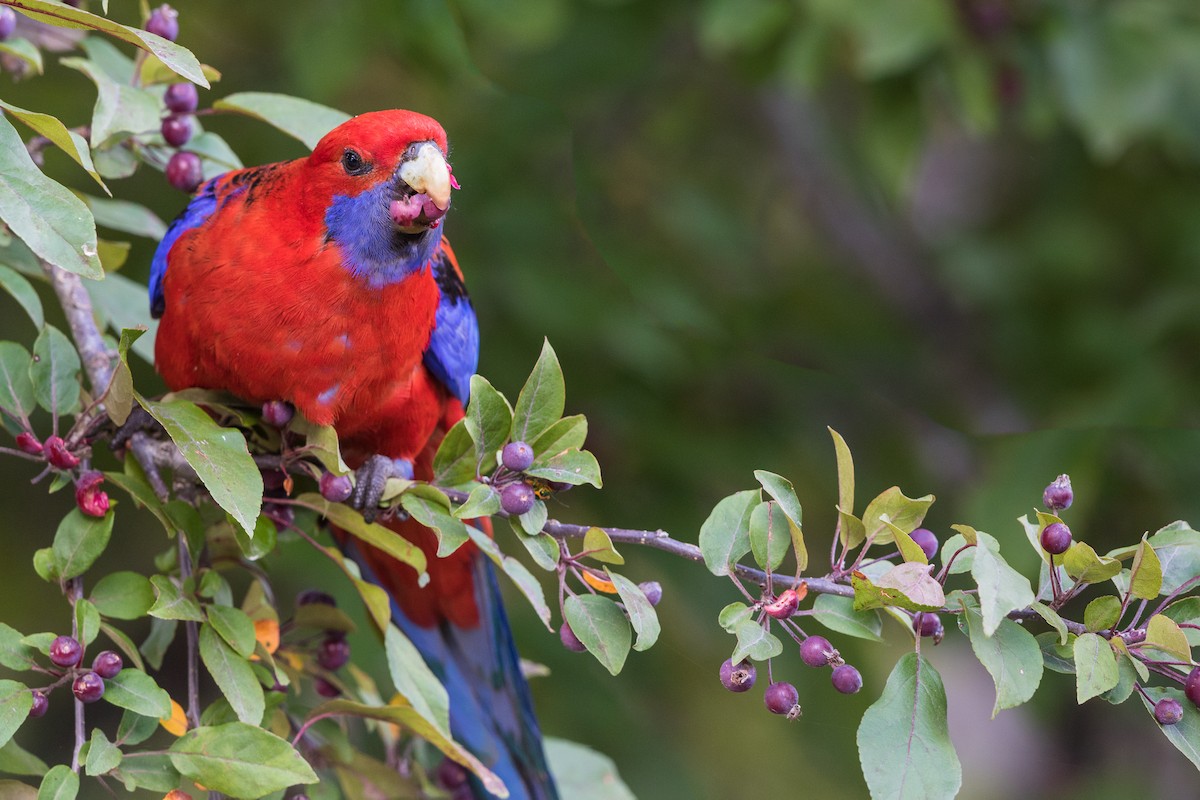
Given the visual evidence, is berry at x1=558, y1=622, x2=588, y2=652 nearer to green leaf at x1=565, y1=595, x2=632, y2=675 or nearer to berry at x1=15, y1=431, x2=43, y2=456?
green leaf at x1=565, y1=595, x2=632, y2=675

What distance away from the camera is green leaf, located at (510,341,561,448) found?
1.69 meters

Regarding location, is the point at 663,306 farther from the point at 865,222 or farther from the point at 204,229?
the point at 204,229

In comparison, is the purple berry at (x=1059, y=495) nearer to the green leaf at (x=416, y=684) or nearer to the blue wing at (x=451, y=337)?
the green leaf at (x=416, y=684)

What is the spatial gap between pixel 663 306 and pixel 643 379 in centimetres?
24

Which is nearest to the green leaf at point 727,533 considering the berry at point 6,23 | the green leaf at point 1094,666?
the green leaf at point 1094,666

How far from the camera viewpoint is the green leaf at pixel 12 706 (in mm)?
1539

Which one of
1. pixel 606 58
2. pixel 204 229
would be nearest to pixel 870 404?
pixel 606 58

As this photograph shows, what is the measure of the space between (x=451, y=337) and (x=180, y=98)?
0.62m

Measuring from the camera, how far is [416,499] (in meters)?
1.72

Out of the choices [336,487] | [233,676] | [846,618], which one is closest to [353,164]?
[336,487]

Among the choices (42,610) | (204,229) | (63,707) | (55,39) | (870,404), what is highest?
(55,39)

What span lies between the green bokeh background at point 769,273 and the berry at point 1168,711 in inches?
63.2

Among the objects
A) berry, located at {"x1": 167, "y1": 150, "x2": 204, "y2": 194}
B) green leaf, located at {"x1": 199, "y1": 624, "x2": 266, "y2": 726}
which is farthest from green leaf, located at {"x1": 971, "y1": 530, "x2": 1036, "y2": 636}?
berry, located at {"x1": 167, "y1": 150, "x2": 204, "y2": 194}

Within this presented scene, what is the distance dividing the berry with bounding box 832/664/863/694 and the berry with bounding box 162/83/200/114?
143 cm
